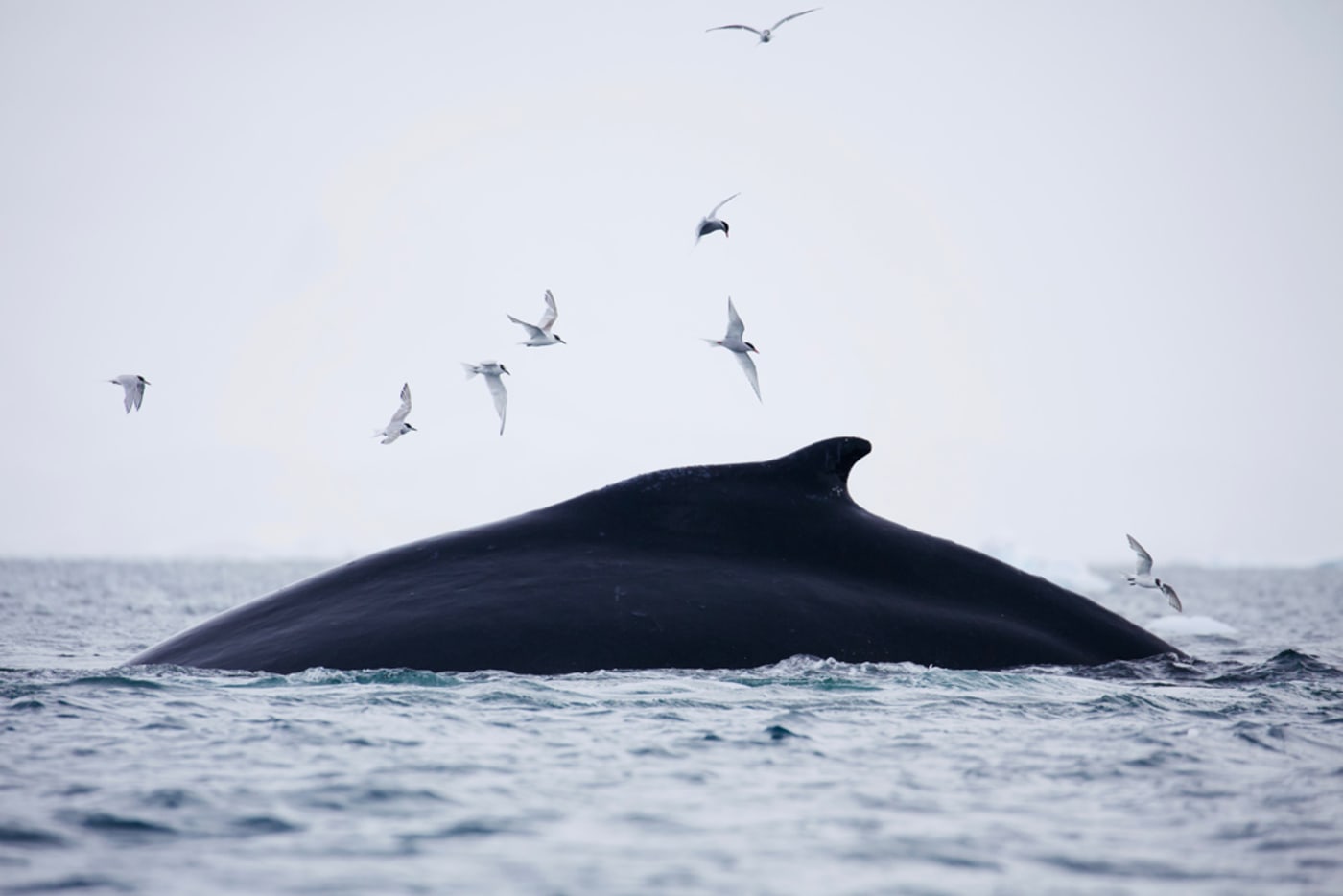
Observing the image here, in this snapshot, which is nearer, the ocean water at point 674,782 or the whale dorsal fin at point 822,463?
the ocean water at point 674,782

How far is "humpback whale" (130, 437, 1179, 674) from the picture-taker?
10391 mm

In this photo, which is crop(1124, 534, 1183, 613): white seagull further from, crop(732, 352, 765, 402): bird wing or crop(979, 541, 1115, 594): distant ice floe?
crop(979, 541, 1115, 594): distant ice floe

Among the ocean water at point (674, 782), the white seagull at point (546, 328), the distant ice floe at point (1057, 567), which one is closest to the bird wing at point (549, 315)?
the white seagull at point (546, 328)

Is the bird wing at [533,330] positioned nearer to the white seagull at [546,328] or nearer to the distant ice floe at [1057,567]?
the white seagull at [546,328]

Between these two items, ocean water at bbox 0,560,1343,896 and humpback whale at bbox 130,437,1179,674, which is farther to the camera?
humpback whale at bbox 130,437,1179,674

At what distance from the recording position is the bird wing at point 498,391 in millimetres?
15773

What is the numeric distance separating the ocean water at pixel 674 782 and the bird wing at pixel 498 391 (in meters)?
5.39

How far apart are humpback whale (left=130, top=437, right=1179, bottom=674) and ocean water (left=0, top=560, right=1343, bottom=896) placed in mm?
210

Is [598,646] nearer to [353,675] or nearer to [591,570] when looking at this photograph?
[591,570]

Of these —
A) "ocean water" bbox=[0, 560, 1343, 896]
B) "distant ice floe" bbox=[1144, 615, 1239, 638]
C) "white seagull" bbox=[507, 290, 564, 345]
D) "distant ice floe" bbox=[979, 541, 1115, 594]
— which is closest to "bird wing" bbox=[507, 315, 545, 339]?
"white seagull" bbox=[507, 290, 564, 345]

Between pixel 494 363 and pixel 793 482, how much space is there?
5.78 meters

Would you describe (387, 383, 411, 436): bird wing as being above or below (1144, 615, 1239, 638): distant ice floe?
above

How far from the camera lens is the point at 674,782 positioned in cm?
787

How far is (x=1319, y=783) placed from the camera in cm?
823
